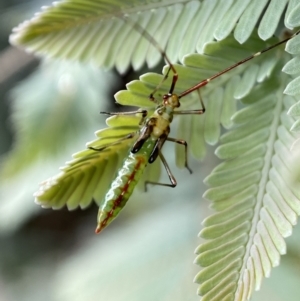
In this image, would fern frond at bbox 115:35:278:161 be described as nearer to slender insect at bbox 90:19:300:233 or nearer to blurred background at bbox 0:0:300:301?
slender insect at bbox 90:19:300:233

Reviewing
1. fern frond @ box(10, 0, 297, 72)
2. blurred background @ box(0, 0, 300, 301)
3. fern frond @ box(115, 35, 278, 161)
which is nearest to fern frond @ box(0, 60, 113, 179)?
blurred background @ box(0, 0, 300, 301)

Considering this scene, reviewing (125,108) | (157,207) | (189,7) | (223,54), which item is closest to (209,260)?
(223,54)

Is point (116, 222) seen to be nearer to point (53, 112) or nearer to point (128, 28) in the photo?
point (53, 112)

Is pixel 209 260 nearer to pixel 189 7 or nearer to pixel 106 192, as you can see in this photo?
pixel 106 192

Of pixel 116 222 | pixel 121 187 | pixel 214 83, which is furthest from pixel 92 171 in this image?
pixel 116 222

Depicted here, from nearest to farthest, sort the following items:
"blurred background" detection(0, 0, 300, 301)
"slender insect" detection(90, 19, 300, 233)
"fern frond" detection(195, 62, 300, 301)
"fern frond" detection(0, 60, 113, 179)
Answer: "fern frond" detection(195, 62, 300, 301) → "slender insect" detection(90, 19, 300, 233) → "blurred background" detection(0, 0, 300, 301) → "fern frond" detection(0, 60, 113, 179)

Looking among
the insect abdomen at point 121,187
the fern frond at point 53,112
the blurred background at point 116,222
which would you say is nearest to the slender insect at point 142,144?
the insect abdomen at point 121,187
